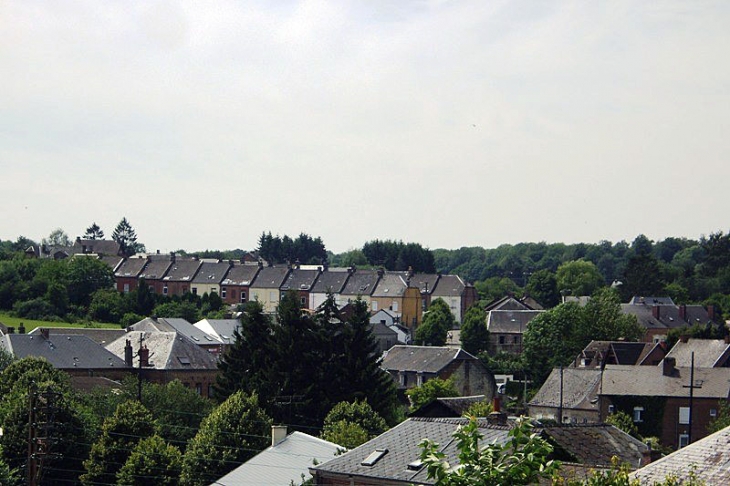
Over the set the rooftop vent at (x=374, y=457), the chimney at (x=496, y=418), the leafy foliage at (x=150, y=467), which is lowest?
the leafy foliage at (x=150, y=467)

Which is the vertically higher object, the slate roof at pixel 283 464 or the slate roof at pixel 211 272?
the slate roof at pixel 211 272

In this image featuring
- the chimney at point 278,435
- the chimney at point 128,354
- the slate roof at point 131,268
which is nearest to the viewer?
the chimney at point 278,435

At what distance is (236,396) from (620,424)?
22.8 metres

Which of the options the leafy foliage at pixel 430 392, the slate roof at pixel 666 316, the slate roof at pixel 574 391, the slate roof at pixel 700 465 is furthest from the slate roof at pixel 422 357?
the slate roof at pixel 700 465

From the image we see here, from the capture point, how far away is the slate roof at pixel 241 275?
Result: 446 feet

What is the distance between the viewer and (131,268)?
142m

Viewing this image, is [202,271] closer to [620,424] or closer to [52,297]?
[52,297]

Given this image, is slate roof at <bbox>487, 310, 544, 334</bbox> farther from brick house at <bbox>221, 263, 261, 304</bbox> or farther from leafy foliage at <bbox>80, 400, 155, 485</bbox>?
leafy foliage at <bbox>80, 400, 155, 485</bbox>

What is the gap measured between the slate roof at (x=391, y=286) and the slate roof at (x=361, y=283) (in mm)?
682

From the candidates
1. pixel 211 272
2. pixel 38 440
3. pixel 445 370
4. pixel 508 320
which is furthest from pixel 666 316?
pixel 38 440

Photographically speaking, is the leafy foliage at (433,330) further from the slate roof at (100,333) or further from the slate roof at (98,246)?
the slate roof at (98,246)

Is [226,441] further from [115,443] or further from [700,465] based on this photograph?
[700,465]

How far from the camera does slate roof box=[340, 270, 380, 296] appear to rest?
13075cm

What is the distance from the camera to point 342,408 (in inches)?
2192
